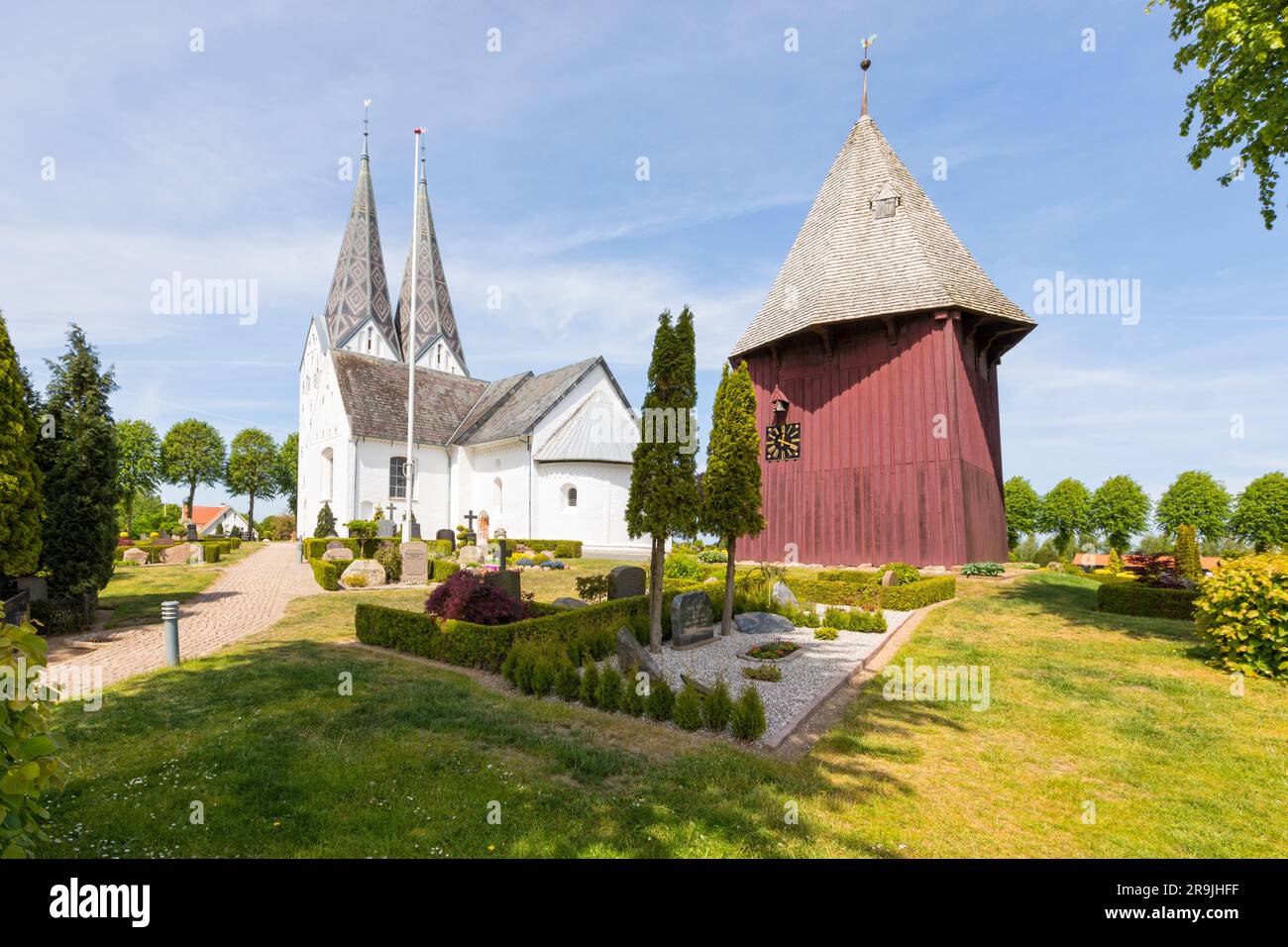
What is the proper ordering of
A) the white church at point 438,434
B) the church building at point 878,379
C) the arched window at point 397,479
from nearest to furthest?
the church building at point 878,379
the white church at point 438,434
the arched window at point 397,479

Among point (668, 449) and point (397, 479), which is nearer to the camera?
point (668, 449)

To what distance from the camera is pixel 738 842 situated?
417 centimetres

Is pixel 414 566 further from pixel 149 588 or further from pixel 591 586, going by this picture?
pixel 591 586

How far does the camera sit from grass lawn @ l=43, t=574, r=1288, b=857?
13.9ft

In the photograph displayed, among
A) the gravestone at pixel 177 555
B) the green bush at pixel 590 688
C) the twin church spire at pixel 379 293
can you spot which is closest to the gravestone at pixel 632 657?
the green bush at pixel 590 688

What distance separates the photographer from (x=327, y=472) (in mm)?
39969

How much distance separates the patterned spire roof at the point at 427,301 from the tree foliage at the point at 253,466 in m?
26.8

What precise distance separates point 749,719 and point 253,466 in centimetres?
7122

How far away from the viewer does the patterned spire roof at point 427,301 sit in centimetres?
4931

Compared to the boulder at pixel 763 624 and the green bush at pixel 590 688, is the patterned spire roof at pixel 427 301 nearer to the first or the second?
the boulder at pixel 763 624

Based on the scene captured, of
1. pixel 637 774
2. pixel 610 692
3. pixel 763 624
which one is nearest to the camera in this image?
pixel 637 774

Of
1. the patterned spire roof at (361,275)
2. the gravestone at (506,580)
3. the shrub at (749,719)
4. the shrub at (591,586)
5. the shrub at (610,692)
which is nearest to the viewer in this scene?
the shrub at (749,719)

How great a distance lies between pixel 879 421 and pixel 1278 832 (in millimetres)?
15022

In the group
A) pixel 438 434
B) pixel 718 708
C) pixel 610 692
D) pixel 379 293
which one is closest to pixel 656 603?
pixel 610 692
